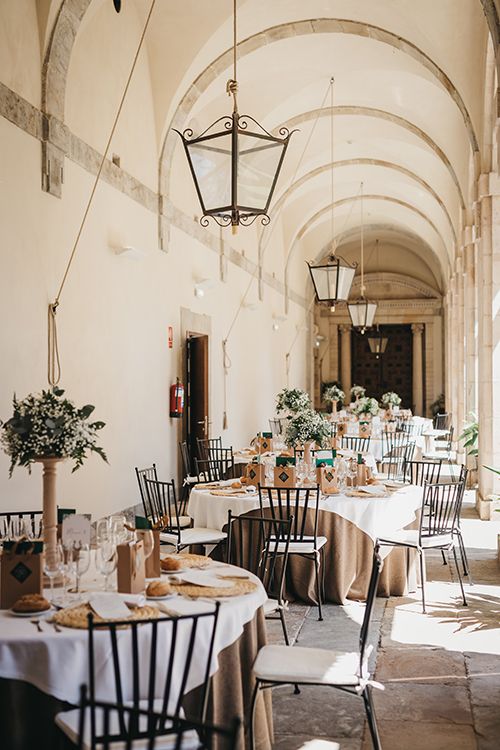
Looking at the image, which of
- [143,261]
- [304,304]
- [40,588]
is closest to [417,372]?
[304,304]

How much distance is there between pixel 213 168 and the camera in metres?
5.50

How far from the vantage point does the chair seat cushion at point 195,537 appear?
18.9ft

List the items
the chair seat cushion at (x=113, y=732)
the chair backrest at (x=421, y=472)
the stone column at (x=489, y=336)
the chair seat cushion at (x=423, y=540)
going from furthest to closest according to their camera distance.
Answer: the stone column at (x=489, y=336) < the chair backrest at (x=421, y=472) < the chair seat cushion at (x=423, y=540) < the chair seat cushion at (x=113, y=732)

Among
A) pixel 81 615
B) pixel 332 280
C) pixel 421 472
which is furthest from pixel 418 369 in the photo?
pixel 81 615

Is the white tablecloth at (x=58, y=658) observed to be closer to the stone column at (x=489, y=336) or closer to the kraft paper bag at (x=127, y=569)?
the kraft paper bag at (x=127, y=569)

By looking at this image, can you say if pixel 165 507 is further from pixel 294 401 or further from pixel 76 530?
pixel 294 401

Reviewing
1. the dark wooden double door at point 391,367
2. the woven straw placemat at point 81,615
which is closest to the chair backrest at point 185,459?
the woven straw placemat at point 81,615

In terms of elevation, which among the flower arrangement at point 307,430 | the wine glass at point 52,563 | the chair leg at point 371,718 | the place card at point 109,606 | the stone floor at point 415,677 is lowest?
the stone floor at point 415,677

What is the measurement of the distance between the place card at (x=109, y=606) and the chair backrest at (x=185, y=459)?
21.4 ft


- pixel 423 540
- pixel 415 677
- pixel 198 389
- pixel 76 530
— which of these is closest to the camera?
pixel 76 530

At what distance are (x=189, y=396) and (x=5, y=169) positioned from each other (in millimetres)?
5724

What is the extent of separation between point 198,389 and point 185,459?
214 cm

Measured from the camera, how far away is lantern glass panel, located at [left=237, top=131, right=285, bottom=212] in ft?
17.6
